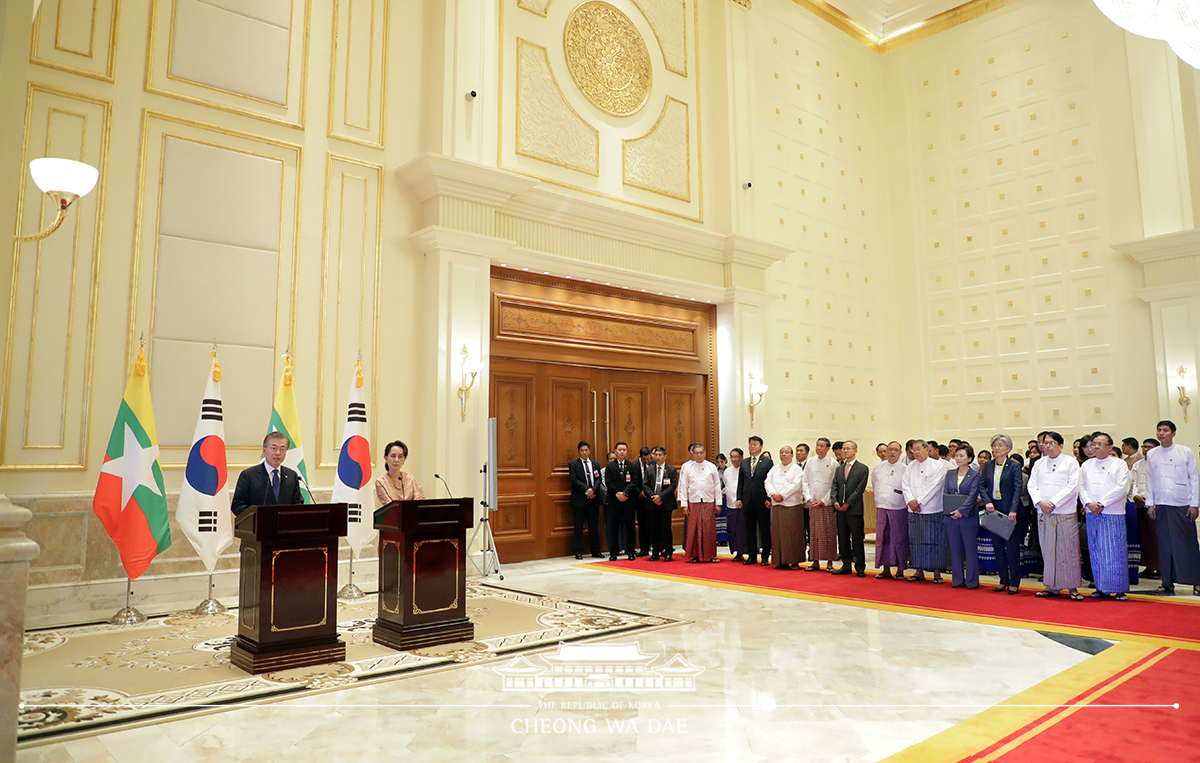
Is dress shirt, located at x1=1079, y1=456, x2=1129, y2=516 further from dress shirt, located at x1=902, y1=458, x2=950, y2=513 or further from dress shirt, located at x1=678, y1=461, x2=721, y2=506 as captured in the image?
dress shirt, located at x1=678, y1=461, x2=721, y2=506

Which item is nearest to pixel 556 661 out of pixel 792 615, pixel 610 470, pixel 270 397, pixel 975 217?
pixel 792 615

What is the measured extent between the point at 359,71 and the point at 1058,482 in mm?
7675

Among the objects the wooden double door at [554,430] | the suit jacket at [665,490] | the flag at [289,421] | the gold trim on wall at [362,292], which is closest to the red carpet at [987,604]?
the suit jacket at [665,490]

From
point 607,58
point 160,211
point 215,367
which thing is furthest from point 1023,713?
point 607,58

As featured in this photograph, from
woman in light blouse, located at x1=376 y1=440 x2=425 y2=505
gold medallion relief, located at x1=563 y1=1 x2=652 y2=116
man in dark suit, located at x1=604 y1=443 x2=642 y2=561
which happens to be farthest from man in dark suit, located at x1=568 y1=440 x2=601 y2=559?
gold medallion relief, located at x1=563 y1=1 x2=652 y2=116

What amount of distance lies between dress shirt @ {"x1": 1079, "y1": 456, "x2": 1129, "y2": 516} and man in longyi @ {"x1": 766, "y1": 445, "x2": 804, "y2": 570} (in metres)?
2.73

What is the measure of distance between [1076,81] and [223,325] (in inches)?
485

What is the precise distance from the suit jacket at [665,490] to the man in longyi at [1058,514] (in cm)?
404

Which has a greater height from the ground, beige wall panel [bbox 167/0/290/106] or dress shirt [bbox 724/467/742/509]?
beige wall panel [bbox 167/0/290/106]

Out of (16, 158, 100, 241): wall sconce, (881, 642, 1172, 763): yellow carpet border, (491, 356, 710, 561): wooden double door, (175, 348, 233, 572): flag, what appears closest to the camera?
(881, 642, 1172, 763): yellow carpet border

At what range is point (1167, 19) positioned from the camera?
6.07 m

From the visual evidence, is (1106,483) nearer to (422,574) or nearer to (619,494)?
(619,494)

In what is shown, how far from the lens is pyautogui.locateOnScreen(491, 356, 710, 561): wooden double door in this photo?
910 centimetres

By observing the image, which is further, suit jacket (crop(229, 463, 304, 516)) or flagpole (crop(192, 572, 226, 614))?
flagpole (crop(192, 572, 226, 614))
